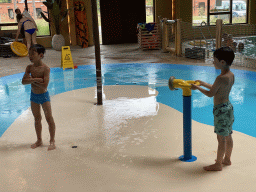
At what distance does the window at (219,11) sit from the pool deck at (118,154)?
11384mm

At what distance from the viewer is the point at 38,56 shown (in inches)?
121

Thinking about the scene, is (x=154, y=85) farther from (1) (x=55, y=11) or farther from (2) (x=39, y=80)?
(1) (x=55, y=11)

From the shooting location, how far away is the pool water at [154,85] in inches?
187

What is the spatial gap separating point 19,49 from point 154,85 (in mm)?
6710

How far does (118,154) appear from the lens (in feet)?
10.5

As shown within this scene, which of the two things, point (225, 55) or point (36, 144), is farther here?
point (36, 144)

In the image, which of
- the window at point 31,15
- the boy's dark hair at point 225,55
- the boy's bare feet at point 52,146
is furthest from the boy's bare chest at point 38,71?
the window at point 31,15

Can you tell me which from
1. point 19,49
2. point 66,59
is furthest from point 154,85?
point 19,49

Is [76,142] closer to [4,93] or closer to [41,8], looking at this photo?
[4,93]

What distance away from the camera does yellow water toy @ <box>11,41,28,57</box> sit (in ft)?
36.3

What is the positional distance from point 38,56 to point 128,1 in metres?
12.0

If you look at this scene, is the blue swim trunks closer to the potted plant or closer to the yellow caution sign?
the yellow caution sign

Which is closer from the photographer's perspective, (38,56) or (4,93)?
(38,56)

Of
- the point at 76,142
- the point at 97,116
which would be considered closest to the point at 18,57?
the point at 97,116
